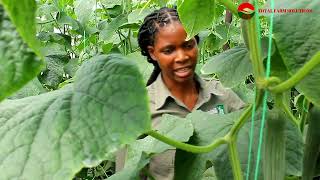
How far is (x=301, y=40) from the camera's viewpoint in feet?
1.80

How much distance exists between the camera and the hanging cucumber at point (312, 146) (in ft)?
2.03

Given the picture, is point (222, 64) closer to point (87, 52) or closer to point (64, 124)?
point (64, 124)

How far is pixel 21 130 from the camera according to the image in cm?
51

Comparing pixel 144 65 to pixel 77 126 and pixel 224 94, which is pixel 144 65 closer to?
pixel 224 94

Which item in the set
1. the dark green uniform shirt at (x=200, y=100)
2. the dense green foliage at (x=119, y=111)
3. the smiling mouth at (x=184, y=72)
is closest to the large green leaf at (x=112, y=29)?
the dark green uniform shirt at (x=200, y=100)

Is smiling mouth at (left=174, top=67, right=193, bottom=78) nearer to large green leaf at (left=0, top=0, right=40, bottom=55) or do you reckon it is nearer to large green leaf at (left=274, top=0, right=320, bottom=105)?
large green leaf at (left=274, top=0, right=320, bottom=105)

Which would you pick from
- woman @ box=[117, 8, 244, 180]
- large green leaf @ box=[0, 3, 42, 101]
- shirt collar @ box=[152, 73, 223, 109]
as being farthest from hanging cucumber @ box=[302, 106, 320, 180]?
shirt collar @ box=[152, 73, 223, 109]

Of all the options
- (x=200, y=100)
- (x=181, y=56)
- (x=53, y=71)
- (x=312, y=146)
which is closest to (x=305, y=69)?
(x=312, y=146)

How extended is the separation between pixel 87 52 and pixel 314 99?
76.6 inches

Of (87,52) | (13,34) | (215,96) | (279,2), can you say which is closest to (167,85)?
(215,96)

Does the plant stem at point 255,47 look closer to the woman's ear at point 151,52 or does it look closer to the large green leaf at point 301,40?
the large green leaf at point 301,40

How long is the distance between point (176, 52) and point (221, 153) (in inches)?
37.2

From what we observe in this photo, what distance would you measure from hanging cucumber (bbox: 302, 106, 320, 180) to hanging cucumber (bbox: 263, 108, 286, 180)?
71 mm

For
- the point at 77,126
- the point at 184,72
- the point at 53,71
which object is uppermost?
the point at 77,126
